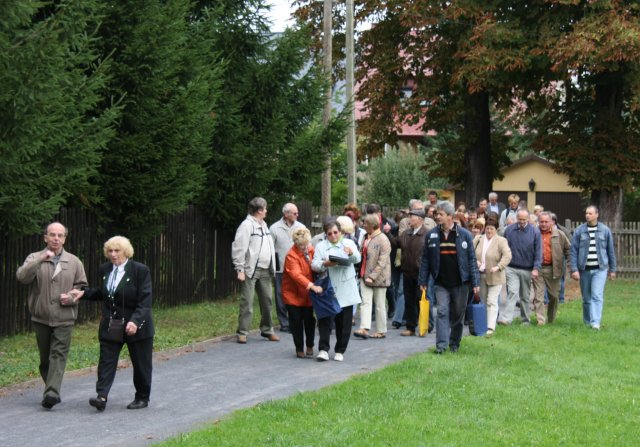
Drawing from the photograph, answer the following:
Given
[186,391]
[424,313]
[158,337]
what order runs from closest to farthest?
[186,391] → [424,313] → [158,337]

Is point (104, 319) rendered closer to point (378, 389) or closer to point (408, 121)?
point (378, 389)

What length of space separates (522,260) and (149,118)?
6.32 meters

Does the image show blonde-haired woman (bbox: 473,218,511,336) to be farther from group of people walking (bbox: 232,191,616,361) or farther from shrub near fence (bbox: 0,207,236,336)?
shrub near fence (bbox: 0,207,236,336)

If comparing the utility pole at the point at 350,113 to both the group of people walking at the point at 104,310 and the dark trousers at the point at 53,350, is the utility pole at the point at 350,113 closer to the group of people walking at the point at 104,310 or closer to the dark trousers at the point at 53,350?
the group of people walking at the point at 104,310

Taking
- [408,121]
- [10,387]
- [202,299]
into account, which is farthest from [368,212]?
[408,121]

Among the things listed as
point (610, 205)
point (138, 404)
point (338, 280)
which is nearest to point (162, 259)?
point (338, 280)

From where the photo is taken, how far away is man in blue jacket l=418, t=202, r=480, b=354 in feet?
45.6

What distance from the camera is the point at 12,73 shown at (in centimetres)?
1212

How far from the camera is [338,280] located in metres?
13.7

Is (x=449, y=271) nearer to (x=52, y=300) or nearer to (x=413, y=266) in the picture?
(x=413, y=266)

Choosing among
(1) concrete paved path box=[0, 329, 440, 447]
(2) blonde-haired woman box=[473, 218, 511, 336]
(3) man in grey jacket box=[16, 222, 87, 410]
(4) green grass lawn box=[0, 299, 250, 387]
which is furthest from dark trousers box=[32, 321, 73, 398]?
(2) blonde-haired woman box=[473, 218, 511, 336]

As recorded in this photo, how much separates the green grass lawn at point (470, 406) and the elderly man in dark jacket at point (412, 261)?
2.05m

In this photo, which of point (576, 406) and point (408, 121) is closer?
point (576, 406)

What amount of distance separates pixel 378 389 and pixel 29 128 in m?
5.02
